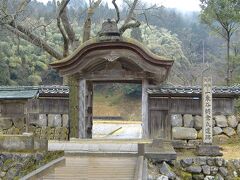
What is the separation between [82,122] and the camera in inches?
552

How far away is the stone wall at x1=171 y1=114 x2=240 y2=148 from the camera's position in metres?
15.6

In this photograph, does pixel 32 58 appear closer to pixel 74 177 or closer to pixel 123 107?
pixel 123 107

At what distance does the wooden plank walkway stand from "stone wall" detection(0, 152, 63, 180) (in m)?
0.82

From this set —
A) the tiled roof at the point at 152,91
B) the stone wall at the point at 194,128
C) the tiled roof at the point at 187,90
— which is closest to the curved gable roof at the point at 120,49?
the tiled roof at the point at 187,90

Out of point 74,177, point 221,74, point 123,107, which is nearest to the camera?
point 74,177

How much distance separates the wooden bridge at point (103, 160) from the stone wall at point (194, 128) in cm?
318

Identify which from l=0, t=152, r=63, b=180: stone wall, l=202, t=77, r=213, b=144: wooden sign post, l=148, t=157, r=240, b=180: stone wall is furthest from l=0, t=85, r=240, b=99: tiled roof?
l=0, t=152, r=63, b=180: stone wall

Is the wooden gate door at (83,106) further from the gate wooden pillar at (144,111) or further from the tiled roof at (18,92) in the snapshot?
the tiled roof at (18,92)

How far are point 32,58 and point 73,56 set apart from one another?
2897cm

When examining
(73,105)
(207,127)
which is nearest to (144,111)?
(207,127)

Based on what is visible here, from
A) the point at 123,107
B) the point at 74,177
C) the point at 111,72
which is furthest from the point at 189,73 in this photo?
the point at 74,177

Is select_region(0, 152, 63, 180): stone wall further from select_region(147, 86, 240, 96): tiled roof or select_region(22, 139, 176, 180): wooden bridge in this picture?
select_region(147, 86, 240, 96): tiled roof

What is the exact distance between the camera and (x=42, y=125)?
16.1 m

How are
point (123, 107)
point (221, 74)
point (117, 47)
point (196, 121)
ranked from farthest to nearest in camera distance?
point (123, 107) < point (221, 74) < point (196, 121) < point (117, 47)
